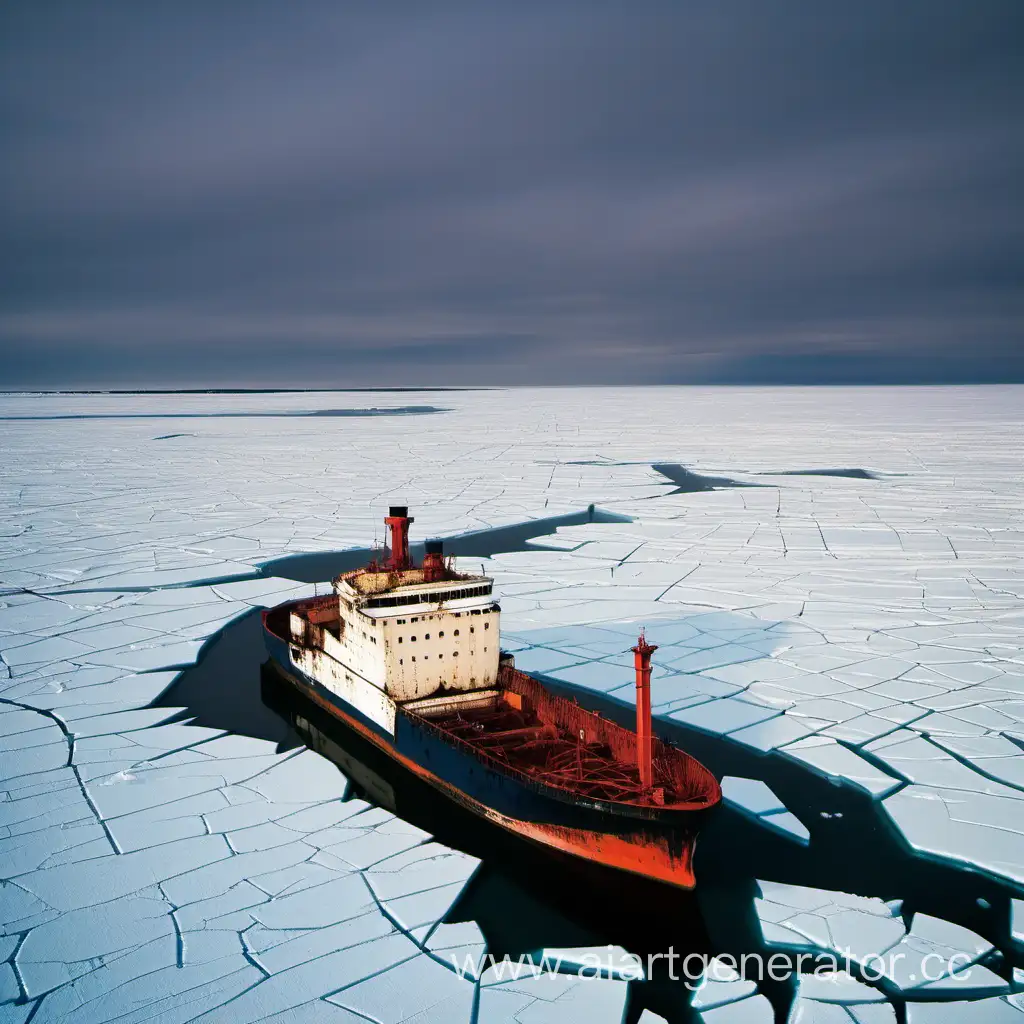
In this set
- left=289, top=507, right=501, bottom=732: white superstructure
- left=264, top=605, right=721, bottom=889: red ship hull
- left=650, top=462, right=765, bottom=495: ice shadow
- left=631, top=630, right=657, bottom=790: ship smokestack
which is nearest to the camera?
left=264, top=605, right=721, bottom=889: red ship hull

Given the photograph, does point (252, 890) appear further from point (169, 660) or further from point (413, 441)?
point (413, 441)

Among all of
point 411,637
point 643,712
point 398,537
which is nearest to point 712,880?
point 643,712

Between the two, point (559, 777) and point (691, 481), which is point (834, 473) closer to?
point (691, 481)

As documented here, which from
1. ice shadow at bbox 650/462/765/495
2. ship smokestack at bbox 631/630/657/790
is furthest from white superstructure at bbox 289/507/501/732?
ice shadow at bbox 650/462/765/495

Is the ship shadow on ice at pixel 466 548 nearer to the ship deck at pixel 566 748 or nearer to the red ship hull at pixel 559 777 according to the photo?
the red ship hull at pixel 559 777

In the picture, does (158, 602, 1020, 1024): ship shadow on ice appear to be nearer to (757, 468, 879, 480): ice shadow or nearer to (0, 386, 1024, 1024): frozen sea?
(0, 386, 1024, 1024): frozen sea

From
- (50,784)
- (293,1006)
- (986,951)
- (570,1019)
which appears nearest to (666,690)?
(986,951)
